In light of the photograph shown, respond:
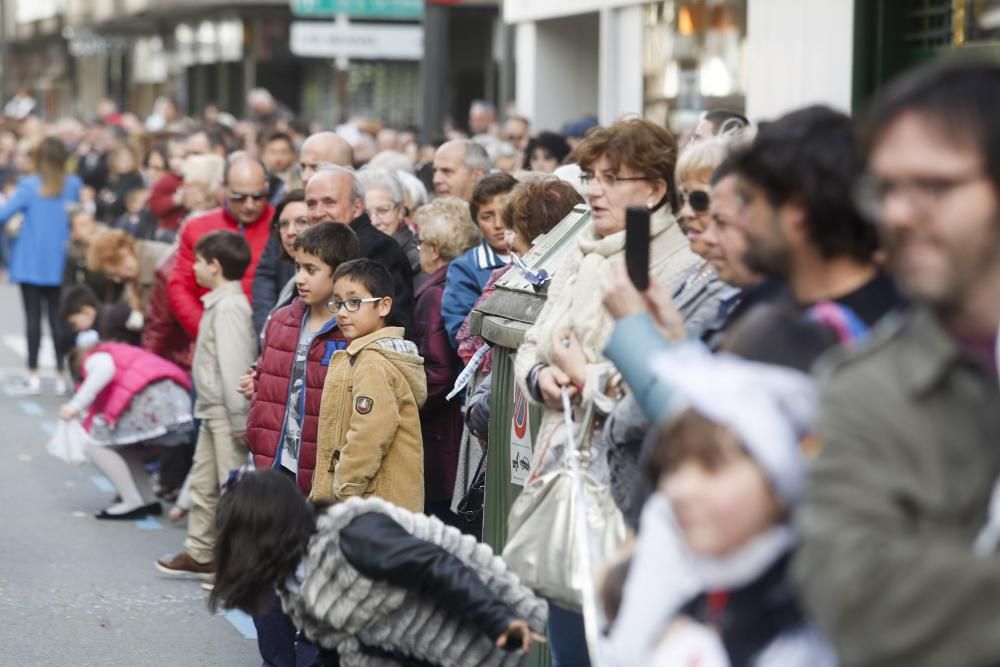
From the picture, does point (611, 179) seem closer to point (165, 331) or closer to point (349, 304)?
point (349, 304)

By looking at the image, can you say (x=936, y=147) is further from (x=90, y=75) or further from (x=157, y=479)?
(x=90, y=75)

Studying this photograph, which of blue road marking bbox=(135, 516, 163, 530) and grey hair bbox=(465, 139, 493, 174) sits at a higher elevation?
grey hair bbox=(465, 139, 493, 174)

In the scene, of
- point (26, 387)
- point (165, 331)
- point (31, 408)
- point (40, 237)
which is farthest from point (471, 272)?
point (26, 387)

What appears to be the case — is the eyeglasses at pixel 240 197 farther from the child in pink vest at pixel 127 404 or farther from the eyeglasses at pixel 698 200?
the eyeglasses at pixel 698 200

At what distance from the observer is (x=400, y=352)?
6.52 metres

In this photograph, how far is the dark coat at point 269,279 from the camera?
869 cm

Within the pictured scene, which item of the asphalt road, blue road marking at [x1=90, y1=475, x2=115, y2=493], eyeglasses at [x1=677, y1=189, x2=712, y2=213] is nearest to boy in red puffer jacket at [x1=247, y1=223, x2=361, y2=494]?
the asphalt road

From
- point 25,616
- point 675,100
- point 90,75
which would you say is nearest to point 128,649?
point 25,616

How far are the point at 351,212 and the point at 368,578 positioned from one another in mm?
3129

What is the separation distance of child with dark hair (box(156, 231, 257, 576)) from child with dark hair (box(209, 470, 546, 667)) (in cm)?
325

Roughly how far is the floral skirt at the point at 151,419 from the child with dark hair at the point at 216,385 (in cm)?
96

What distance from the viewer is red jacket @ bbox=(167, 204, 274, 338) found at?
9469 mm

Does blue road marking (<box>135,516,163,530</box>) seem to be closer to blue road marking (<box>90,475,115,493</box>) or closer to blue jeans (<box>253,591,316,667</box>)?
blue road marking (<box>90,475,115,493</box>)

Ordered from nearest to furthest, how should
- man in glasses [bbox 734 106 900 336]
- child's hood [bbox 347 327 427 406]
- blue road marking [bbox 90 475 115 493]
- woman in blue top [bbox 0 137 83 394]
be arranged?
man in glasses [bbox 734 106 900 336] < child's hood [bbox 347 327 427 406] < blue road marking [bbox 90 475 115 493] < woman in blue top [bbox 0 137 83 394]
